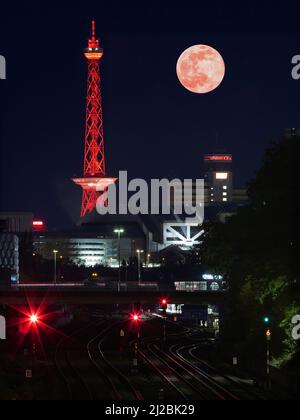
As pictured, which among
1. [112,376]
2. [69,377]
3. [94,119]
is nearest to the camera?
[69,377]

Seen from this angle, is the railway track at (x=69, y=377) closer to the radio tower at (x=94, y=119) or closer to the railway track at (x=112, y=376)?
the railway track at (x=112, y=376)

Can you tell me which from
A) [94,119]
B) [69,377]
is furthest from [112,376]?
[94,119]

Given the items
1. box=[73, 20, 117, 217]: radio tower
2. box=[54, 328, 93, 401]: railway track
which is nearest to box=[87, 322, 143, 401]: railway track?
box=[54, 328, 93, 401]: railway track

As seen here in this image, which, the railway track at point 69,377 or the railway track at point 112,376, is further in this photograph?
the railway track at point 69,377

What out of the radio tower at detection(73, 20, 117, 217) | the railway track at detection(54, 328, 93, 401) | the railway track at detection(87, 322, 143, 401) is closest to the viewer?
the railway track at detection(87, 322, 143, 401)

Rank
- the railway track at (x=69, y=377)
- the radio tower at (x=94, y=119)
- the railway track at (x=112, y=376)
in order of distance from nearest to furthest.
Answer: the railway track at (x=112, y=376)
the railway track at (x=69, y=377)
the radio tower at (x=94, y=119)

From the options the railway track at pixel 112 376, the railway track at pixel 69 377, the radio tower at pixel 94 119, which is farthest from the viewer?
the radio tower at pixel 94 119

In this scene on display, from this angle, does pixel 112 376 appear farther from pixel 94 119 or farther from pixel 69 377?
pixel 94 119

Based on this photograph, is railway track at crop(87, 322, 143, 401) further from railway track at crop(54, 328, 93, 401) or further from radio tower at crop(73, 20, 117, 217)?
radio tower at crop(73, 20, 117, 217)

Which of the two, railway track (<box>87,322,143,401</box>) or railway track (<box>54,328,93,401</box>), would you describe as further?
railway track (<box>54,328,93,401</box>)

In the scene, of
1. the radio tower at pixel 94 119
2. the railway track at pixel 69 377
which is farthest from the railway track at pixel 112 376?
the radio tower at pixel 94 119

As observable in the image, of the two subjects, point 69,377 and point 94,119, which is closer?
point 69,377

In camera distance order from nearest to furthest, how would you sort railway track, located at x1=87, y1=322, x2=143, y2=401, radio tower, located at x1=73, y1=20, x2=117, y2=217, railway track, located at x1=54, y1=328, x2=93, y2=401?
1. railway track, located at x1=87, y1=322, x2=143, y2=401
2. railway track, located at x1=54, y1=328, x2=93, y2=401
3. radio tower, located at x1=73, y1=20, x2=117, y2=217
